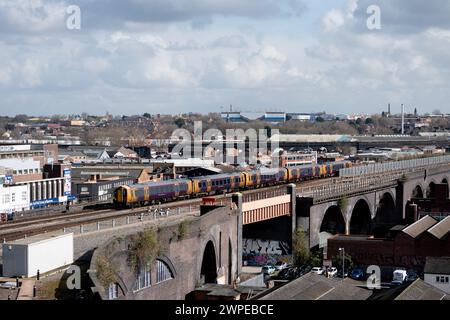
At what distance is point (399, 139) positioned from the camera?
18712 cm

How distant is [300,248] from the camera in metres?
51.4

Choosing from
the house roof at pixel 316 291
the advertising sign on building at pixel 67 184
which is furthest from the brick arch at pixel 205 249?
the advertising sign on building at pixel 67 184

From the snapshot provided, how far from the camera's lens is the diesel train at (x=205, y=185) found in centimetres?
4938

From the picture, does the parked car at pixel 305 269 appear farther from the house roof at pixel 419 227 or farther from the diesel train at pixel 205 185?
the diesel train at pixel 205 185

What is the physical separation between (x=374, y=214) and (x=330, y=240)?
1847cm

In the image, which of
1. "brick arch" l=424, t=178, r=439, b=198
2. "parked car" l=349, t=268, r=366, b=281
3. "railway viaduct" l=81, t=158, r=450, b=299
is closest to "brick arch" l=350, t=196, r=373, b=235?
"railway viaduct" l=81, t=158, r=450, b=299

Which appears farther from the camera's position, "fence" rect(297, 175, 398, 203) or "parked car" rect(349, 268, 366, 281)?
"fence" rect(297, 175, 398, 203)

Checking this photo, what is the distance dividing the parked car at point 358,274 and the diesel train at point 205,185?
13460 mm

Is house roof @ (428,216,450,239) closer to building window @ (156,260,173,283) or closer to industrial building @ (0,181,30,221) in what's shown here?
building window @ (156,260,173,283)

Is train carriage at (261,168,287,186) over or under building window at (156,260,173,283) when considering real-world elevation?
over

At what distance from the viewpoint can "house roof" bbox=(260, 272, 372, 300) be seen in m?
29.2

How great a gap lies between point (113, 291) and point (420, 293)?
11466mm

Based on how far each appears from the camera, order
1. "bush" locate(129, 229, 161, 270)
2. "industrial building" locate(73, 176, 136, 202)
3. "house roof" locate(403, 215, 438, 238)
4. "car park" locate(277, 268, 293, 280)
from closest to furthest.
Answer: "bush" locate(129, 229, 161, 270) → "car park" locate(277, 268, 293, 280) → "house roof" locate(403, 215, 438, 238) → "industrial building" locate(73, 176, 136, 202)

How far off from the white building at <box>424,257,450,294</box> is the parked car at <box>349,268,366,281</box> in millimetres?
5879
